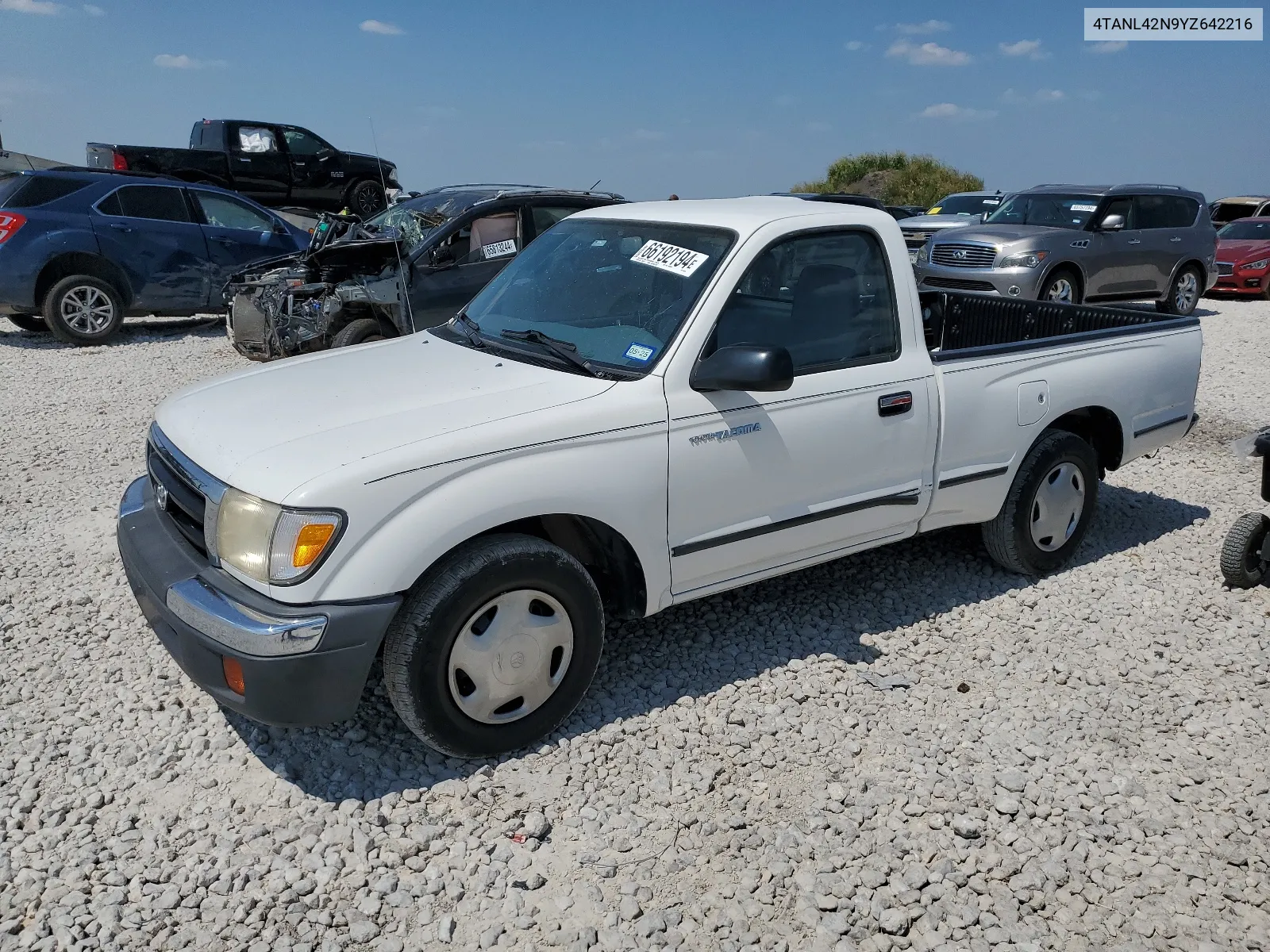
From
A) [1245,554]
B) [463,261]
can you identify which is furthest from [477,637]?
[463,261]

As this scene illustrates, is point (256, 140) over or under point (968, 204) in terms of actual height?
over

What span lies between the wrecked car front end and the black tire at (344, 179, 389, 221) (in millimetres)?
9995

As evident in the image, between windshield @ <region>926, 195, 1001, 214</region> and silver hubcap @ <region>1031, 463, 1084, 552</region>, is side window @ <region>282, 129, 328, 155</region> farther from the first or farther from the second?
silver hubcap @ <region>1031, 463, 1084, 552</region>

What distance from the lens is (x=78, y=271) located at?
433 inches

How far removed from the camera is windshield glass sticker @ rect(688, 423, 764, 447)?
3.64 m

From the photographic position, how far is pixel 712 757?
3.60 meters

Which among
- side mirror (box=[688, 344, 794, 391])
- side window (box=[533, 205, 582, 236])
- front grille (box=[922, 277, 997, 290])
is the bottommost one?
side mirror (box=[688, 344, 794, 391])

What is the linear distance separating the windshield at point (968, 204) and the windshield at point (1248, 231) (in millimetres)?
4049

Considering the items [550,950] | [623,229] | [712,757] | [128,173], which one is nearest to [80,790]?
[550,950]

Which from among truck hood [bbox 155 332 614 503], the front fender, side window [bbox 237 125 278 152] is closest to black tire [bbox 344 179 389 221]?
side window [bbox 237 125 278 152]

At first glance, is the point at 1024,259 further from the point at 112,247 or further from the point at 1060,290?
the point at 112,247

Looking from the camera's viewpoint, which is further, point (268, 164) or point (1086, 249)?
point (268, 164)

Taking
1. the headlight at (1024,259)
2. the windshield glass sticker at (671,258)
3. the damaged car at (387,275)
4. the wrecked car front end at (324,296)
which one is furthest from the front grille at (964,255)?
the windshield glass sticker at (671,258)

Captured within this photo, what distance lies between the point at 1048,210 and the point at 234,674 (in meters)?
13.2
